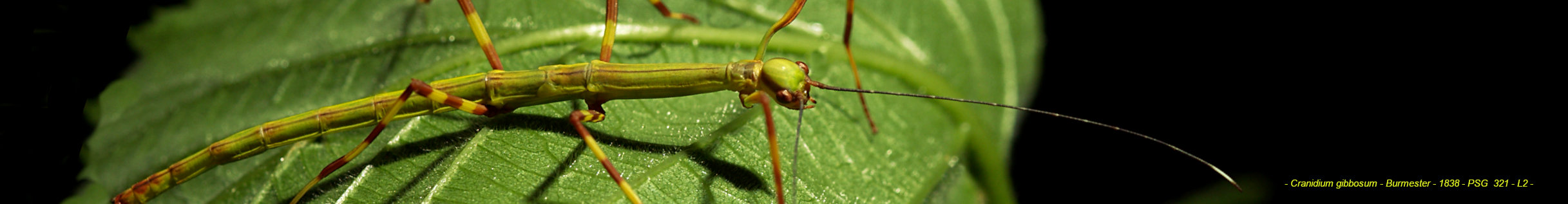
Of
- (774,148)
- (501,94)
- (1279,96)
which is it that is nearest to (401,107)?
(501,94)

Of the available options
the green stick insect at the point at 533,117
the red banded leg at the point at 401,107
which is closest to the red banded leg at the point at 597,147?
the green stick insect at the point at 533,117

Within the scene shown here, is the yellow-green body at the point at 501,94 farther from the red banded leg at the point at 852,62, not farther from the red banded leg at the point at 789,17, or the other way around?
the red banded leg at the point at 852,62

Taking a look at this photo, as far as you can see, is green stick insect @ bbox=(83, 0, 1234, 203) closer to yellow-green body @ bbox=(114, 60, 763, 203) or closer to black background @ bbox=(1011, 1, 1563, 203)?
yellow-green body @ bbox=(114, 60, 763, 203)

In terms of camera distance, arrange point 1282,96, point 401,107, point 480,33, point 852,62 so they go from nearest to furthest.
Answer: point 401,107, point 480,33, point 852,62, point 1282,96

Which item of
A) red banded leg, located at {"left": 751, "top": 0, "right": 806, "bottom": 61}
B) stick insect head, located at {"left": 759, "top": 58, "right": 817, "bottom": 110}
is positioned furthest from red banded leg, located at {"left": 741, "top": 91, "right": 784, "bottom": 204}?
red banded leg, located at {"left": 751, "top": 0, "right": 806, "bottom": 61}

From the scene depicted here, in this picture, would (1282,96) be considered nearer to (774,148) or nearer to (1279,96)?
(1279,96)
